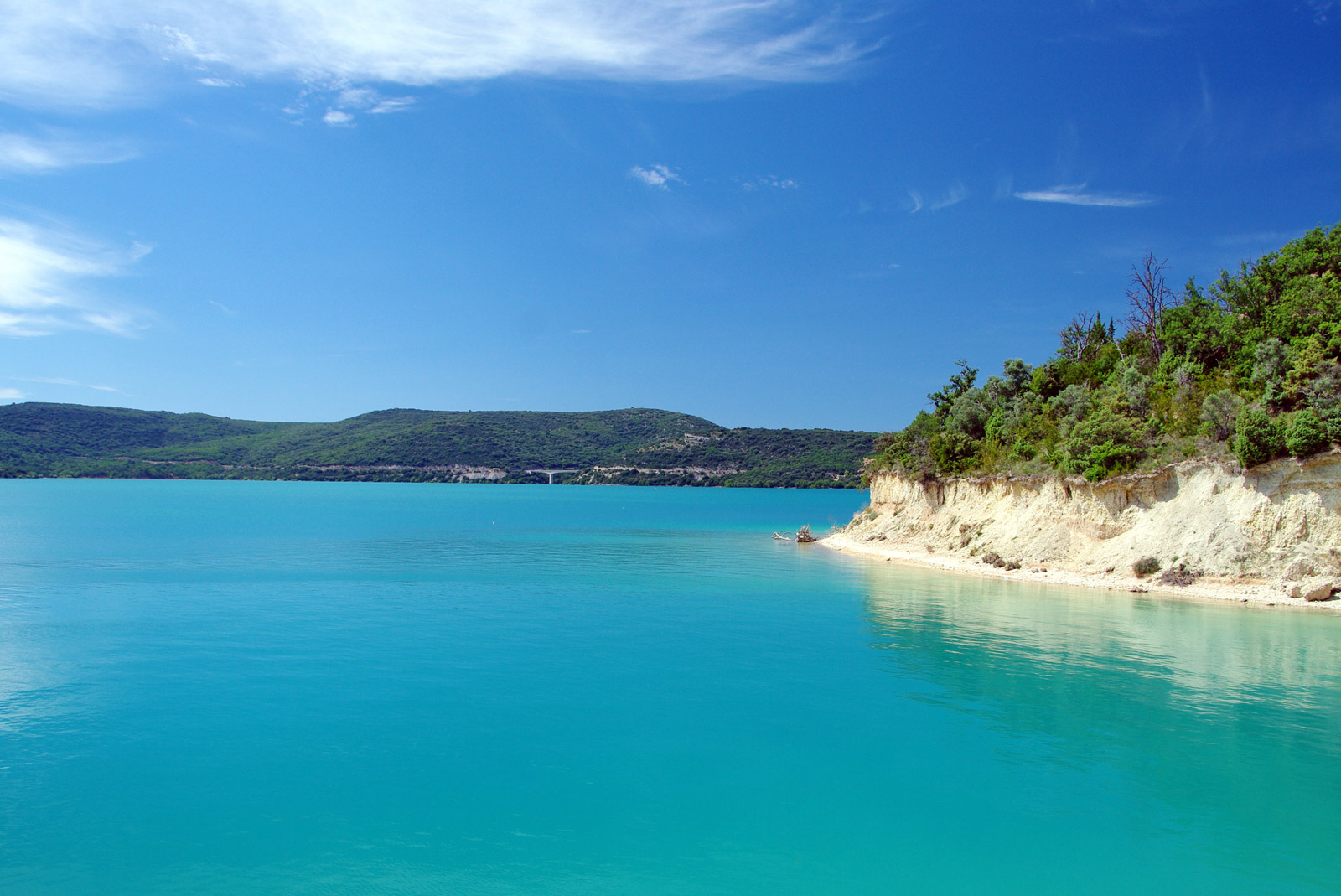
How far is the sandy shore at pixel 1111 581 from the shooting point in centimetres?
2770

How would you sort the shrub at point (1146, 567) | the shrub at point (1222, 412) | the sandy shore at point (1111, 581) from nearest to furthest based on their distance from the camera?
1. the sandy shore at point (1111, 581)
2. the shrub at point (1222, 412)
3. the shrub at point (1146, 567)

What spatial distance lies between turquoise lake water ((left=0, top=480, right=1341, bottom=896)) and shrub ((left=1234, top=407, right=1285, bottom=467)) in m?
6.00

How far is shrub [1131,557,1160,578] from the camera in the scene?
31.8m

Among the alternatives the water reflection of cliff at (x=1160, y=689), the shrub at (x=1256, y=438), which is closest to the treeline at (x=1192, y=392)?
the shrub at (x=1256, y=438)

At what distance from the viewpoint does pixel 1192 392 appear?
34812 mm

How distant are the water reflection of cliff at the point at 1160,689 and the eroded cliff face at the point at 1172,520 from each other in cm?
338

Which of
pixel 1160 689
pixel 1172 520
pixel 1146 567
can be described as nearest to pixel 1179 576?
pixel 1146 567

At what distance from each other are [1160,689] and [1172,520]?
57.2ft

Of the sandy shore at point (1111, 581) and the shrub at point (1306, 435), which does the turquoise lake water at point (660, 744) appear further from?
the shrub at point (1306, 435)

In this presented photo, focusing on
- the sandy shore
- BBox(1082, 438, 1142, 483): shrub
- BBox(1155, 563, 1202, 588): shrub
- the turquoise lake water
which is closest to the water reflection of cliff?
the turquoise lake water

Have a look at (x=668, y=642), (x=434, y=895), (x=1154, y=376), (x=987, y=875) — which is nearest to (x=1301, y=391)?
(x=1154, y=376)

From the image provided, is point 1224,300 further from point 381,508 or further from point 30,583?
point 381,508

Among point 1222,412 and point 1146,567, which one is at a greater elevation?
point 1222,412

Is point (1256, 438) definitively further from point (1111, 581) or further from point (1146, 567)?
point (1111, 581)
